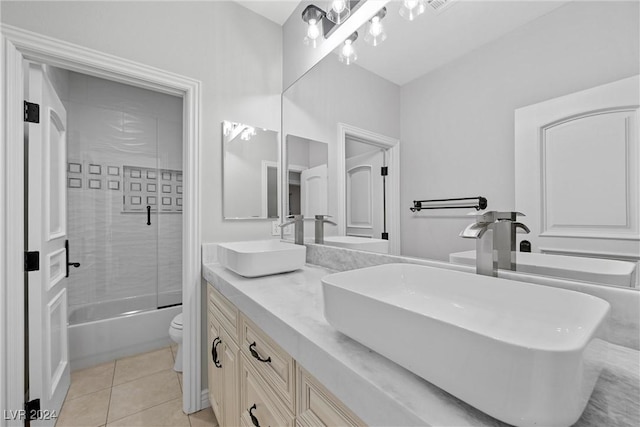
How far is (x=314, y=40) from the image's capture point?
5.44 feet

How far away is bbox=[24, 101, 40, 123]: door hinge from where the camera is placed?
1.26m

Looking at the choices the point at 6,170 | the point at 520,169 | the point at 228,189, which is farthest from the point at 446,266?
the point at 6,170

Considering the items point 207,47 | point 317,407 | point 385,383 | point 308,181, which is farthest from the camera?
point 308,181

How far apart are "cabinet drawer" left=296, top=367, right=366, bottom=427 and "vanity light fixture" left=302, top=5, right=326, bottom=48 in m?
1.69

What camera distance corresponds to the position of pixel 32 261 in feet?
4.15

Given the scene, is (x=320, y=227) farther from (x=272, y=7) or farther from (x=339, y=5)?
(x=272, y=7)

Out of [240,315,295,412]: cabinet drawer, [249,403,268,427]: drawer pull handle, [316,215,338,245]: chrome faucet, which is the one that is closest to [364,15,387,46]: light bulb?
[316,215,338,245]: chrome faucet

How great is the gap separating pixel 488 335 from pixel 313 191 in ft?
4.69

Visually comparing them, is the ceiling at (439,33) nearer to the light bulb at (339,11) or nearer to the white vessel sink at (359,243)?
the light bulb at (339,11)

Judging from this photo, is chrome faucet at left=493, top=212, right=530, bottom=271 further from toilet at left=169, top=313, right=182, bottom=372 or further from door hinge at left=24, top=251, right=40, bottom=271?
toilet at left=169, top=313, right=182, bottom=372

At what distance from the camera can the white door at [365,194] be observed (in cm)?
121

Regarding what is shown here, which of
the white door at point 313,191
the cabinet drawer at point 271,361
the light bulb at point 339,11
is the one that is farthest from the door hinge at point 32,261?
the light bulb at point 339,11

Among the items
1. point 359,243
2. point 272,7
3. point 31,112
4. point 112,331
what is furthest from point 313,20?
point 112,331

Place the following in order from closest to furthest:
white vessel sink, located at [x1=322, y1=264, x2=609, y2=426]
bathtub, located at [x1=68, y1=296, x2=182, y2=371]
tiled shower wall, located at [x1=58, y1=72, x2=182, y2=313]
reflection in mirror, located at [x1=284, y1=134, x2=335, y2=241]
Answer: white vessel sink, located at [x1=322, y1=264, x2=609, y2=426] → reflection in mirror, located at [x1=284, y1=134, x2=335, y2=241] → bathtub, located at [x1=68, y1=296, x2=182, y2=371] → tiled shower wall, located at [x1=58, y1=72, x2=182, y2=313]
